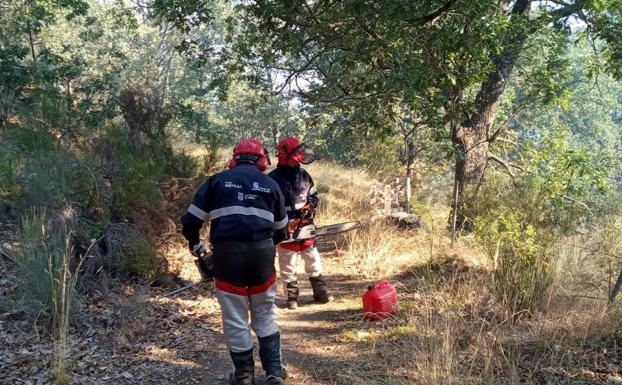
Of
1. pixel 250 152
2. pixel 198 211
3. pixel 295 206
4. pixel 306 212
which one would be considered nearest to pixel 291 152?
pixel 295 206

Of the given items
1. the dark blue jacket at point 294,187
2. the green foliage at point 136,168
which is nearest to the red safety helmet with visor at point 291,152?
the dark blue jacket at point 294,187

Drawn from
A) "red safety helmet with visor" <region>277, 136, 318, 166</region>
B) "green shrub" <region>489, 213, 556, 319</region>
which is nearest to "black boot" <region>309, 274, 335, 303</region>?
"red safety helmet with visor" <region>277, 136, 318, 166</region>

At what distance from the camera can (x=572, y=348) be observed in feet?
12.6

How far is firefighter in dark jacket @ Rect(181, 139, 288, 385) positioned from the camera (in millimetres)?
3859

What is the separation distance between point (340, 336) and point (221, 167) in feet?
16.9

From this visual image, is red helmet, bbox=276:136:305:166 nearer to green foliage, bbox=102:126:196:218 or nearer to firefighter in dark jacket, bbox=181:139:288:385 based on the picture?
firefighter in dark jacket, bbox=181:139:288:385

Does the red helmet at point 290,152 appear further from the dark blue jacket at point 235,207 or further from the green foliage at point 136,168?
the green foliage at point 136,168

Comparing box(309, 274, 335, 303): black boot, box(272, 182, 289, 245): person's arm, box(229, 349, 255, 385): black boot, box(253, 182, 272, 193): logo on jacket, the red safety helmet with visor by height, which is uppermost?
the red safety helmet with visor

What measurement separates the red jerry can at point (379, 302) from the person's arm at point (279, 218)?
156 cm

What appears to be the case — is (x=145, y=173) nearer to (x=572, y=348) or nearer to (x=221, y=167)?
(x=221, y=167)

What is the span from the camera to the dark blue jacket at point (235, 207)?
3846mm

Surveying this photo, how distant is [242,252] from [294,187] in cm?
221

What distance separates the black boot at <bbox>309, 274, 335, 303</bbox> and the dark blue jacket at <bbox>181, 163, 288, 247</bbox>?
92.5 inches

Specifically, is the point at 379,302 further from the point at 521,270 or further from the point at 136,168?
the point at 136,168
